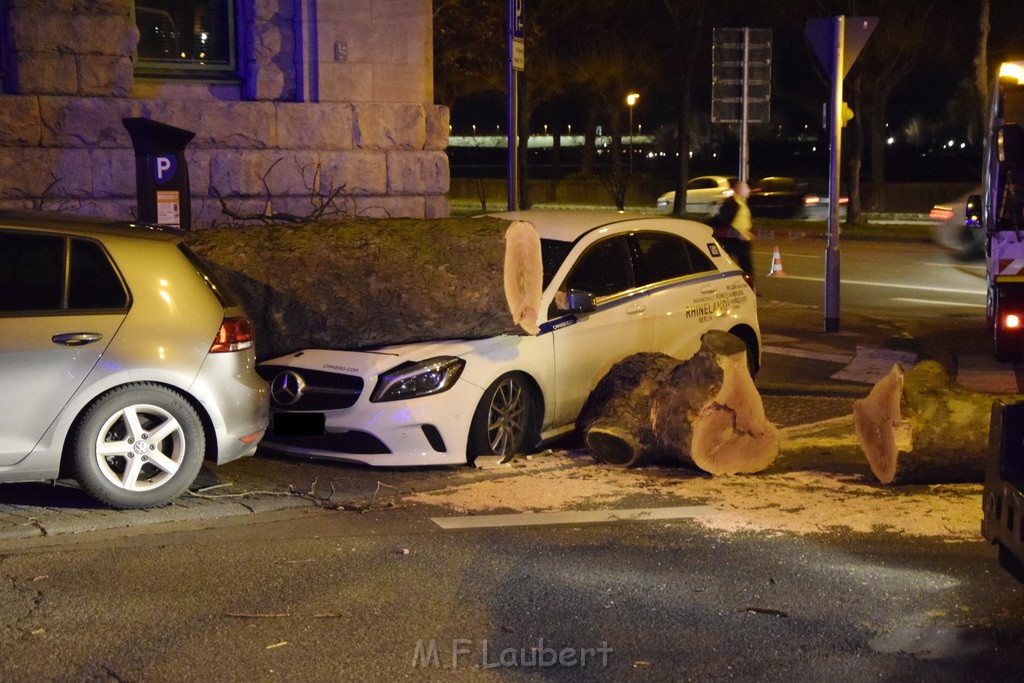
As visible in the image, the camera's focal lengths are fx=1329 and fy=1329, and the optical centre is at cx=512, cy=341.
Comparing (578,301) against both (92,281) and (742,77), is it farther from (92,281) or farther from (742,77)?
(742,77)

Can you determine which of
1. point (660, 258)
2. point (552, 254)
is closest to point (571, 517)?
point (552, 254)

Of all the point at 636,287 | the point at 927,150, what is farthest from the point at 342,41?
the point at 927,150

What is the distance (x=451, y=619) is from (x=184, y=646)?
1.03 meters

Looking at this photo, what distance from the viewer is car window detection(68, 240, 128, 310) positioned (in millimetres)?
6674

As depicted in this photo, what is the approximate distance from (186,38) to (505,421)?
23.2 feet

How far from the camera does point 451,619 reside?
206 inches

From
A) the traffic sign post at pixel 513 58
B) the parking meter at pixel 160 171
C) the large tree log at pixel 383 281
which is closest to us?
the large tree log at pixel 383 281

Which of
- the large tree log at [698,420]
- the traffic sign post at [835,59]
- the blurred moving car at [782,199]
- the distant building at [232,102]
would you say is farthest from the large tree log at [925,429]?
the blurred moving car at [782,199]

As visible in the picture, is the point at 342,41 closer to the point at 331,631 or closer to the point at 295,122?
the point at 295,122

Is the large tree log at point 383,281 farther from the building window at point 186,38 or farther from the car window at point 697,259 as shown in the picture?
the building window at point 186,38

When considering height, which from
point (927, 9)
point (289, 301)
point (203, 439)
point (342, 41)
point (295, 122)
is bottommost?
point (203, 439)

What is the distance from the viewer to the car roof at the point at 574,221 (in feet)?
29.3

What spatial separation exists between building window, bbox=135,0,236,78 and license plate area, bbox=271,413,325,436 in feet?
21.4

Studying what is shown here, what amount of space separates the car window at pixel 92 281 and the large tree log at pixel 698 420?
291cm
